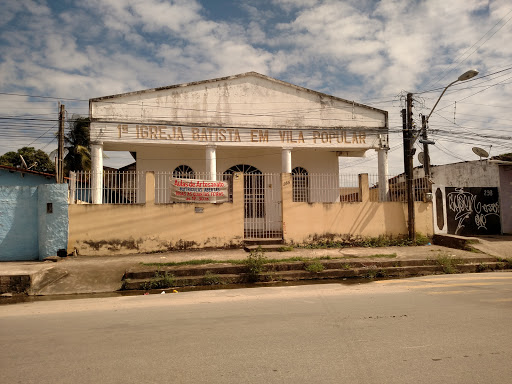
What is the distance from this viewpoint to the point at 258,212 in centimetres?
1166

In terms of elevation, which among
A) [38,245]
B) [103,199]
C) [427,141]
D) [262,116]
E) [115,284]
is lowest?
[115,284]

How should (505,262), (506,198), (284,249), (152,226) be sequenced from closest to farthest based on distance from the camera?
(505,262), (152,226), (284,249), (506,198)

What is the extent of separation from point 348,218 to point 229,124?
5.49 metres

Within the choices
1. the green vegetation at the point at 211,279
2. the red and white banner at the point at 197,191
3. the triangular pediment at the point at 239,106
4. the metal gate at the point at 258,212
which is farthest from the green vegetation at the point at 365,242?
the triangular pediment at the point at 239,106

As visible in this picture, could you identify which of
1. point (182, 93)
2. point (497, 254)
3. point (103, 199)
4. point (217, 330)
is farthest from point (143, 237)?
point (497, 254)

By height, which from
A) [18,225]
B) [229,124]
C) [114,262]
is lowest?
[114,262]

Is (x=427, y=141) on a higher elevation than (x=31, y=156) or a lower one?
lower

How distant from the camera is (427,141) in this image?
44.3ft

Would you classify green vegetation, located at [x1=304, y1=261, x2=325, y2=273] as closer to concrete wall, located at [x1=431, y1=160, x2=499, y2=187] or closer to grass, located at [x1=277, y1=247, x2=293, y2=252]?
grass, located at [x1=277, y1=247, x2=293, y2=252]

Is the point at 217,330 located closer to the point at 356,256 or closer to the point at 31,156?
the point at 356,256

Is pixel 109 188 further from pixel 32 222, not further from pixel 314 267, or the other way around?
pixel 314 267

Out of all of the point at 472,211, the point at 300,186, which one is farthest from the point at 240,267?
the point at 472,211

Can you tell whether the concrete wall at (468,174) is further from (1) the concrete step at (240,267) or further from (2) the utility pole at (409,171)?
(1) the concrete step at (240,267)

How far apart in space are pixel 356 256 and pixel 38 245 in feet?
28.9
